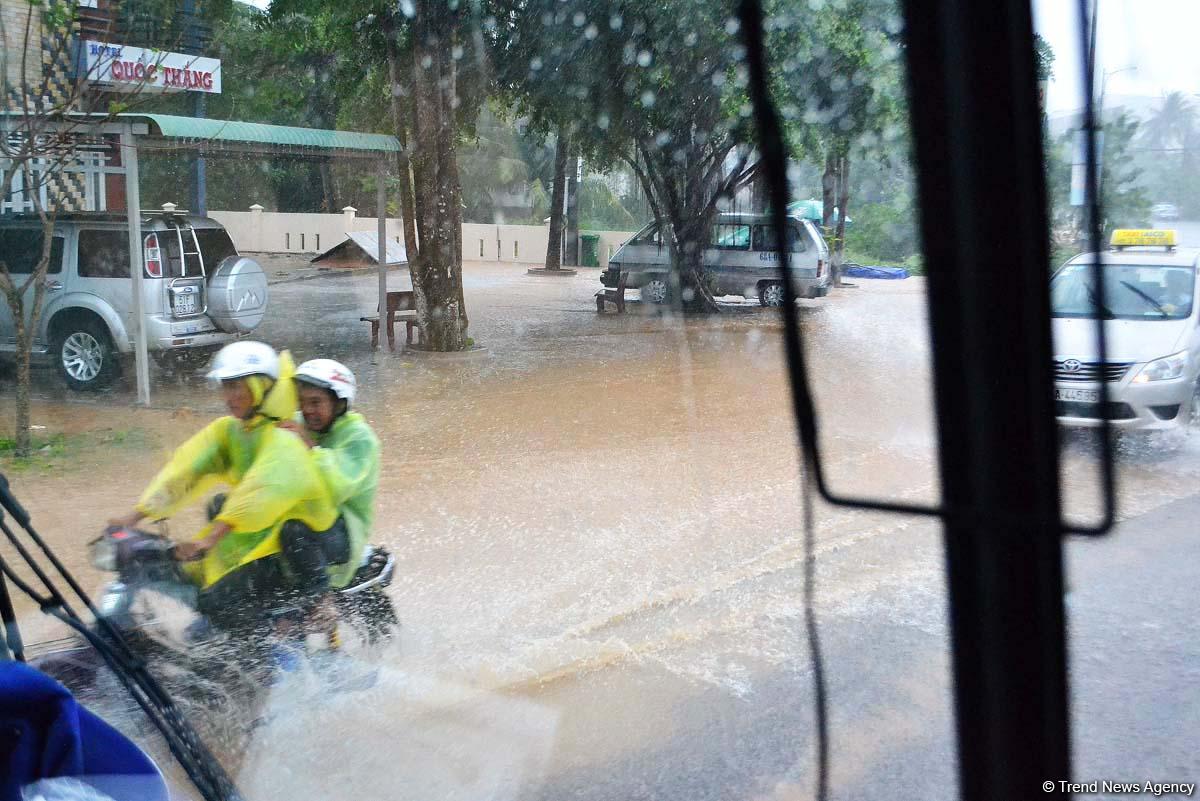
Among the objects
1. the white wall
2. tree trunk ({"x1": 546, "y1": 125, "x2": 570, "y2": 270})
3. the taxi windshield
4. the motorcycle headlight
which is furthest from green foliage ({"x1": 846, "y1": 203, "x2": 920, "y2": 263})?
the white wall

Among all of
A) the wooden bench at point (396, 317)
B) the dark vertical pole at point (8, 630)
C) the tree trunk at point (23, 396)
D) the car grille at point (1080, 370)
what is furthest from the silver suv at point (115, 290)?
the dark vertical pole at point (8, 630)

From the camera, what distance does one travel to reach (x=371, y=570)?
431 cm

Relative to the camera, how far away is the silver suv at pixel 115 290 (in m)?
10.3

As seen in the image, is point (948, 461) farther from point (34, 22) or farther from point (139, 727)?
point (34, 22)

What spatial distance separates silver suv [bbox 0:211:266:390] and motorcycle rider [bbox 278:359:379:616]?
6762 mm

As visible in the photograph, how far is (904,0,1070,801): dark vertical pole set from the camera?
2396mm

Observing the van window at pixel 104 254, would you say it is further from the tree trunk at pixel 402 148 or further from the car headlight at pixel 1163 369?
the car headlight at pixel 1163 369

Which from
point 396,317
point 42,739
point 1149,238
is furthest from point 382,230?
point 42,739

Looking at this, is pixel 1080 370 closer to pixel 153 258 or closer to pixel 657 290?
pixel 153 258

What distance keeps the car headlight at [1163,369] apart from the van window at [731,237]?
31.2 feet

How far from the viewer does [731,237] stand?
685 inches

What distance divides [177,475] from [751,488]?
5027mm

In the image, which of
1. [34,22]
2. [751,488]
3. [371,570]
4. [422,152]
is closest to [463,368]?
[422,152]

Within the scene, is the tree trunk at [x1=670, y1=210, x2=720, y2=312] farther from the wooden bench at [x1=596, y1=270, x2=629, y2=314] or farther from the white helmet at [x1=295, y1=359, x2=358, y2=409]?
the white helmet at [x1=295, y1=359, x2=358, y2=409]
